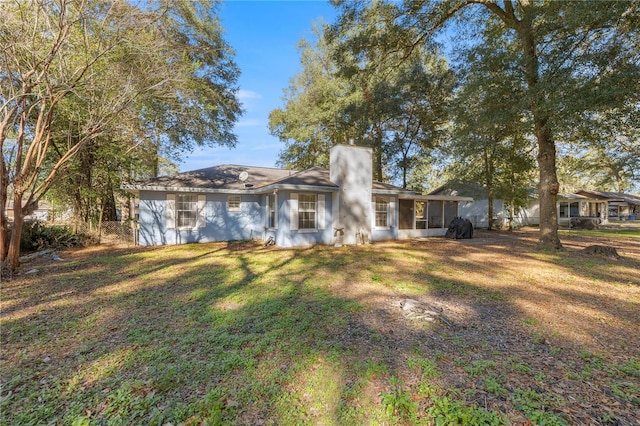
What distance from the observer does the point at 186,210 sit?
1232 cm

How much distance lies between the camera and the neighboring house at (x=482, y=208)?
2002 cm

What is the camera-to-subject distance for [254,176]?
15.1 metres

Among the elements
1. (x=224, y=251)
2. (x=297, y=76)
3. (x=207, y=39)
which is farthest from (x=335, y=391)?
(x=297, y=76)

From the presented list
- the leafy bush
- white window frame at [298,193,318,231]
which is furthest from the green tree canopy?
white window frame at [298,193,318,231]

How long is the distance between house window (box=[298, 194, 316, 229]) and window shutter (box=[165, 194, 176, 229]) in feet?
17.7

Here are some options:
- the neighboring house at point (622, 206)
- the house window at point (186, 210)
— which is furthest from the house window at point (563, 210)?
the house window at point (186, 210)

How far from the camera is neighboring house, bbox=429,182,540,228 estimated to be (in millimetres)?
20016

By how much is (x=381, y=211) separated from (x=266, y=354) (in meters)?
11.1

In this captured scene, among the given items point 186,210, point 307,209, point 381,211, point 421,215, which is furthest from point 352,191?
point 186,210

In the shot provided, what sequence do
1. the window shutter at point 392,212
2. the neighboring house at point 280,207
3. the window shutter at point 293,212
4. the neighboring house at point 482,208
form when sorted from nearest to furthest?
the window shutter at point 293,212, the neighboring house at point 280,207, the window shutter at point 392,212, the neighboring house at point 482,208

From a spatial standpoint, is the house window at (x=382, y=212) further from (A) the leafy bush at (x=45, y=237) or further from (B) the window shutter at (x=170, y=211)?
(A) the leafy bush at (x=45, y=237)

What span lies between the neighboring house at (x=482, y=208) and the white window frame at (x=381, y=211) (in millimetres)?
8776

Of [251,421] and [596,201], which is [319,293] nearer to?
[251,421]

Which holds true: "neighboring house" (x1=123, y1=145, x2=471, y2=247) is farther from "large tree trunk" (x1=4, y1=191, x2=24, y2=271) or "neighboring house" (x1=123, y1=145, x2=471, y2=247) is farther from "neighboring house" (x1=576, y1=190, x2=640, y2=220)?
"neighboring house" (x1=576, y1=190, x2=640, y2=220)
